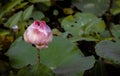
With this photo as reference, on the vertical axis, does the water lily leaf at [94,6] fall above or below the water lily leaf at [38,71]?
below

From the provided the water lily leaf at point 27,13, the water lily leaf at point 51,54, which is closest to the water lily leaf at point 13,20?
the water lily leaf at point 27,13

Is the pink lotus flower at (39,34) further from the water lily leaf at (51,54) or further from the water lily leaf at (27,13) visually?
the water lily leaf at (27,13)

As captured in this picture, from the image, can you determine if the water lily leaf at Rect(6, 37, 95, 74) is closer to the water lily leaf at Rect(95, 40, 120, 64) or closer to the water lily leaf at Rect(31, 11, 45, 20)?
the water lily leaf at Rect(95, 40, 120, 64)

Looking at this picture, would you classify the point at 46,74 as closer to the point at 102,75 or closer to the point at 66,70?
the point at 66,70

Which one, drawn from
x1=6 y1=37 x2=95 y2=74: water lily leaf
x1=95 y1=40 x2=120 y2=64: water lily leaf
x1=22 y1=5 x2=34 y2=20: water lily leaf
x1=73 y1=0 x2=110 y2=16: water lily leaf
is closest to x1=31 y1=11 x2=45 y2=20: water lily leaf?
x1=22 y1=5 x2=34 y2=20: water lily leaf

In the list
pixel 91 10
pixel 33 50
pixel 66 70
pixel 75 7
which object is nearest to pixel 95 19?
pixel 91 10

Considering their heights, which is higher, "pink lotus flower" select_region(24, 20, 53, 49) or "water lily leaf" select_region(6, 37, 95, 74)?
"pink lotus flower" select_region(24, 20, 53, 49)

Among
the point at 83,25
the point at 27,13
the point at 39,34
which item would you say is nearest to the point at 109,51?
the point at 39,34
